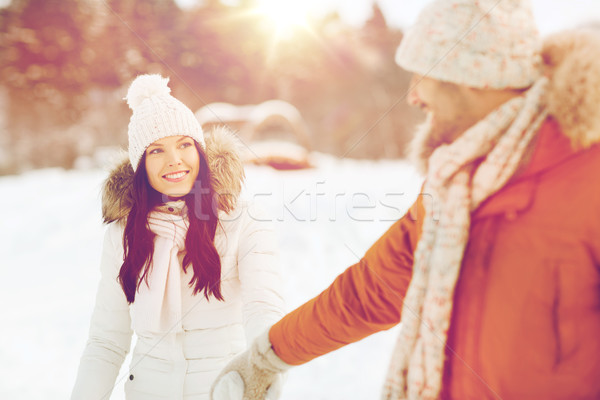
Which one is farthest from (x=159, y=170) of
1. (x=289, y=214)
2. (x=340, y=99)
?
(x=340, y=99)

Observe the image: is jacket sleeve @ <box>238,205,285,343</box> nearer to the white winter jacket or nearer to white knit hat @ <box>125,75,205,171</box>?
the white winter jacket

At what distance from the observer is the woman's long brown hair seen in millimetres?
1569

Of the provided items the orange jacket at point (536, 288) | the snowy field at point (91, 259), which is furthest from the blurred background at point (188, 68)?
the orange jacket at point (536, 288)

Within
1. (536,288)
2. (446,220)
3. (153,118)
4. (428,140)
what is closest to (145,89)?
(153,118)

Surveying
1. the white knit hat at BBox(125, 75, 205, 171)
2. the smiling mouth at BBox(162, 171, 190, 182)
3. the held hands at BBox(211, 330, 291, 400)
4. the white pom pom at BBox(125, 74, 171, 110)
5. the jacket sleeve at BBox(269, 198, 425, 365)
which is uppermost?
the white pom pom at BBox(125, 74, 171, 110)

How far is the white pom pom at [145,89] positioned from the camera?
171cm

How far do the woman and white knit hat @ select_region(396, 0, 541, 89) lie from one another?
900 mm

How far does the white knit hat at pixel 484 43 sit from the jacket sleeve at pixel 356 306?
410 mm

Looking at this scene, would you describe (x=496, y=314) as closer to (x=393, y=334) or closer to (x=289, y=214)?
(x=393, y=334)

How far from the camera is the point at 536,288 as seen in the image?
2.97ft

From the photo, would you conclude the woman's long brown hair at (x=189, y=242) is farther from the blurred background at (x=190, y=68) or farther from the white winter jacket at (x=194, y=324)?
the blurred background at (x=190, y=68)

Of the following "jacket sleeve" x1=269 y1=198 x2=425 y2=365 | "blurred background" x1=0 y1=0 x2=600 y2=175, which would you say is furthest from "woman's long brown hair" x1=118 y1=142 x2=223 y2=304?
"blurred background" x1=0 y1=0 x2=600 y2=175

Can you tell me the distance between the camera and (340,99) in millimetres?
22016

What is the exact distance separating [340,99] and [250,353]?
21.4 meters
